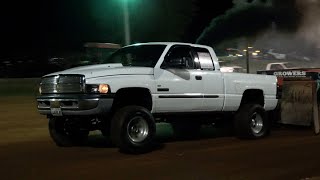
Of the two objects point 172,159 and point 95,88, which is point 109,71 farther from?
point 172,159

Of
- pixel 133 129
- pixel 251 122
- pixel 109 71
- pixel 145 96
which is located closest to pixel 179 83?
pixel 145 96

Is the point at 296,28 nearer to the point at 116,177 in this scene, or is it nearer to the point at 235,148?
the point at 235,148

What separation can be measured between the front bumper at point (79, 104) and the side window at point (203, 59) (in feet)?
7.87

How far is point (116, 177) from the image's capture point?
7.95 m

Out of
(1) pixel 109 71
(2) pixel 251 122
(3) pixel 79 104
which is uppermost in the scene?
(1) pixel 109 71

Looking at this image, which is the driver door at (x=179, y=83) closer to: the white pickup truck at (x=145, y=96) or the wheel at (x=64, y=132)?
the white pickup truck at (x=145, y=96)

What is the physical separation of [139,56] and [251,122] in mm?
2996

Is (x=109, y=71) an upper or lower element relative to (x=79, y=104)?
upper

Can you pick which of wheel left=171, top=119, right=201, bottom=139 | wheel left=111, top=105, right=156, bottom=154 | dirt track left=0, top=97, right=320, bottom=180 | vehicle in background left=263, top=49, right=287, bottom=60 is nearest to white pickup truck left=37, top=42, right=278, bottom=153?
wheel left=111, top=105, right=156, bottom=154

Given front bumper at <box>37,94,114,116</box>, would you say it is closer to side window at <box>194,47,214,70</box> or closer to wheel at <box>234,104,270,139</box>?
side window at <box>194,47,214,70</box>

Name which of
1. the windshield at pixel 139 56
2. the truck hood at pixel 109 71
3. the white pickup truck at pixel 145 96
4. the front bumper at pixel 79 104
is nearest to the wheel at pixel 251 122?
the white pickup truck at pixel 145 96

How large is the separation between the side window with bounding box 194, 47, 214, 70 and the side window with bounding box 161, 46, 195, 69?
0.18m

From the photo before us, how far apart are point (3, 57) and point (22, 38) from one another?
16.1ft

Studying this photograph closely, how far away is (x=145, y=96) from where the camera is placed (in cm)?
1023
